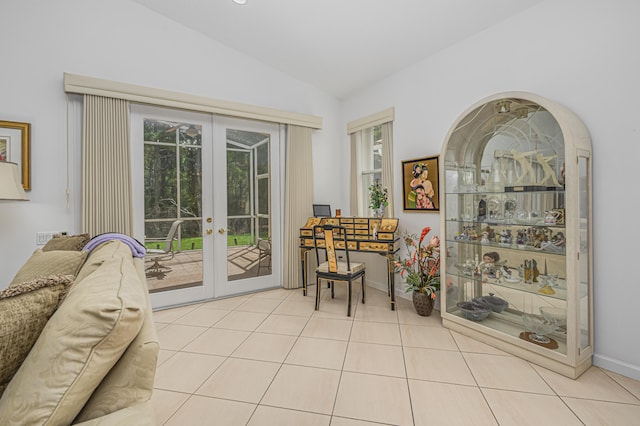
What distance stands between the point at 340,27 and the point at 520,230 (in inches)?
101

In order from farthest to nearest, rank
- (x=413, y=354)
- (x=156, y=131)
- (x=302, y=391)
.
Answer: (x=156, y=131) → (x=413, y=354) → (x=302, y=391)

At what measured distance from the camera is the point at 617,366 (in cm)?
207

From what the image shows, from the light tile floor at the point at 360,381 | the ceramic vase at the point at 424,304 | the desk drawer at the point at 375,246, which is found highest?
the desk drawer at the point at 375,246

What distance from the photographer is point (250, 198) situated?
4.00 metres

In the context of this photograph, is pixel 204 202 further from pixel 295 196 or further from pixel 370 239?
pixel 370 239

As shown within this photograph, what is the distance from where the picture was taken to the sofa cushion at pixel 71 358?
0.73 meters

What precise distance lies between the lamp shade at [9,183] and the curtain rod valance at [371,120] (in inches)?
144

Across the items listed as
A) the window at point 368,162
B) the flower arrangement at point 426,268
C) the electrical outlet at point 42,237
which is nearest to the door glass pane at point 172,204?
the electrical outlet at point 42,237

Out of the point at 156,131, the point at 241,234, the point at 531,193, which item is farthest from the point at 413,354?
the point at 156,131

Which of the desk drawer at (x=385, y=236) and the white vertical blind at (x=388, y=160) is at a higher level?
the white vertical blind at (x=388, y=160)

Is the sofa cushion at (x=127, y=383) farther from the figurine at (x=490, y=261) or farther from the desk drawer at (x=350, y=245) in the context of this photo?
the figurine at (x=490, y=261)

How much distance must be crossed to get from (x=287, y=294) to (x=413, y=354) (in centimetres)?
198

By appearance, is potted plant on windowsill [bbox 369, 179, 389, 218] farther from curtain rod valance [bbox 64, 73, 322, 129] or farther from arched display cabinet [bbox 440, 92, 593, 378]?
curtain rod valance [bbox 64, 73, 322, 129]

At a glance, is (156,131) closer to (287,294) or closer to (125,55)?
(125,55)
